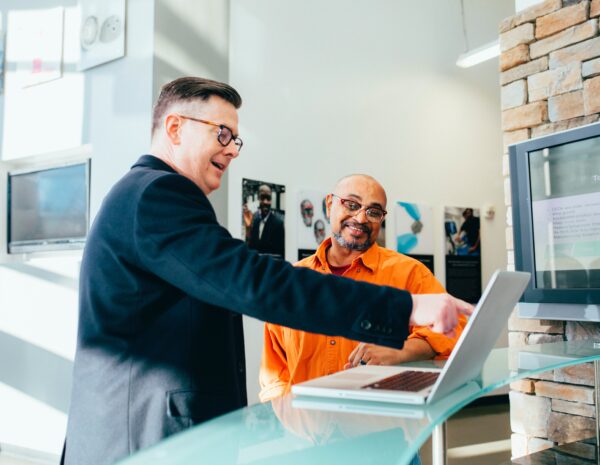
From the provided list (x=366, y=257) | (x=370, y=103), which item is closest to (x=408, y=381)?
(x=366, y=257)

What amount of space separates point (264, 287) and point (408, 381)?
1.40 feet

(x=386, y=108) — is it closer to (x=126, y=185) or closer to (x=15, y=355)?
(x=15, y=355)

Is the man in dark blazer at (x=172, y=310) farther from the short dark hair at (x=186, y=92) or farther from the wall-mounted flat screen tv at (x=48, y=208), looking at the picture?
the wall-mounted flat screen tv at (x=48, y=208)

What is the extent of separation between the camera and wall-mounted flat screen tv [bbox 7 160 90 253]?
4473mm

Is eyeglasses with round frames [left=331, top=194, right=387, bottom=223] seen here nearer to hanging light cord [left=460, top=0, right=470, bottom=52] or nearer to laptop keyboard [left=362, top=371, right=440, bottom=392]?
laptop keyboard [left=362, top=371, right=440, bottom=392]

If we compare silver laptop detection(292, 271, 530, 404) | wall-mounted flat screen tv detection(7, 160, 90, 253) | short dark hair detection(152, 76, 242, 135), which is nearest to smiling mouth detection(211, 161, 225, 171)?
short dark hair detection(152, 76, 242, 135)

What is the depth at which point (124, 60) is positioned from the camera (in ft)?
13.4

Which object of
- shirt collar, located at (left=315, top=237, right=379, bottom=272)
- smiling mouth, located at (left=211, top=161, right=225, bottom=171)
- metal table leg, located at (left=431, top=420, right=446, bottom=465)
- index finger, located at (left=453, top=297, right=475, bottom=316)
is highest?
smiling mouth, located at (left=211, top=161, right=225, bottom=171)

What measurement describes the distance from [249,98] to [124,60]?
46.5 inches

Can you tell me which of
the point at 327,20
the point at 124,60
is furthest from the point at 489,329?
the point at 327,20

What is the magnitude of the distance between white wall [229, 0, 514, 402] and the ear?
10.4 ft

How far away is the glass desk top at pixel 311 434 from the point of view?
33.3 inches

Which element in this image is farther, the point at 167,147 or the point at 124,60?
the point at 124,60

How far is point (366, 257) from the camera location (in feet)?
7.90
